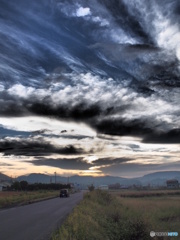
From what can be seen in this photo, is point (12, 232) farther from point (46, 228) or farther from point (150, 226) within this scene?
point (150, 226)

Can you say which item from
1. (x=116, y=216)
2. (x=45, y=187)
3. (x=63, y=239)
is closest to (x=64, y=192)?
(x=116, y=216)

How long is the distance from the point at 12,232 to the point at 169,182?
169 meters

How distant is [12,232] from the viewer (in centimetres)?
1386

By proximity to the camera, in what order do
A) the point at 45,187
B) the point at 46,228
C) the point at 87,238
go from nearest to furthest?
the point at 87,238, the point at 46,228, the point at 45,187

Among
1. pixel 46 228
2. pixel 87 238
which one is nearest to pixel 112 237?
pixel 87 238

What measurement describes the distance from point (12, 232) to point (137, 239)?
611 centimetres

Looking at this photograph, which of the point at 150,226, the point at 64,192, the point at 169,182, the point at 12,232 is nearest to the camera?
the point at 150,226

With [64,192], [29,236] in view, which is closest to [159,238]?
[29,236]

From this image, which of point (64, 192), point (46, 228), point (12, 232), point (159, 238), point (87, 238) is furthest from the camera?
point (64, 192)

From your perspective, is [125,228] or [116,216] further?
[116,216]

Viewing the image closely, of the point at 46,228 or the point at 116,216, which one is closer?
the point at 46,228

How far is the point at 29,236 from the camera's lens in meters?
12.8

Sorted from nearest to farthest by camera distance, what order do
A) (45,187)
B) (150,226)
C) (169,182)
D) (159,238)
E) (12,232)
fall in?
(159,238), (150,226), (12,232), (45,187), (169,182)

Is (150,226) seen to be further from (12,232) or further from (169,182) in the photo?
(169,182)
